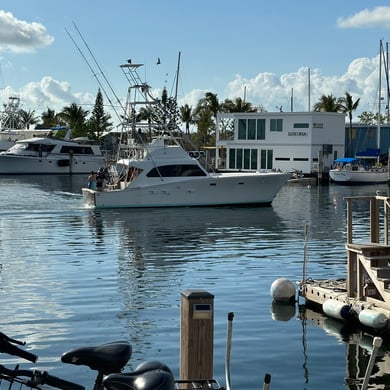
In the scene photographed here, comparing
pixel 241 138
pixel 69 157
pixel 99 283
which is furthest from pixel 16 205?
pixel 69 157

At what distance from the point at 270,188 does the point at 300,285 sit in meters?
26.5

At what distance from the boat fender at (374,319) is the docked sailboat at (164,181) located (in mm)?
26868

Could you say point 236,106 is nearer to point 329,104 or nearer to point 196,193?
point 329,104

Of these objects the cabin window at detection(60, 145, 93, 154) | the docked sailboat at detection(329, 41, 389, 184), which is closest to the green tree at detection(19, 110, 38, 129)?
the cabin window at detection(60, 145, 93, 154)

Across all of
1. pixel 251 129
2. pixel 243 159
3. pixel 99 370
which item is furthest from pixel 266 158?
pixel 99 370

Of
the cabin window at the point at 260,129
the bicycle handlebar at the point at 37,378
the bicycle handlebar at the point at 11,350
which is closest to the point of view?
the bicycle handlebar at the point at 37,378

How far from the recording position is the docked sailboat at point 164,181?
129 feet

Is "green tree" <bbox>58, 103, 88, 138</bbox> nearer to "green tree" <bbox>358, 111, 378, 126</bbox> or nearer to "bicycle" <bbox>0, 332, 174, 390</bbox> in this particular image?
"green tree" <bbox>358, 111, 378, 126</bbox>

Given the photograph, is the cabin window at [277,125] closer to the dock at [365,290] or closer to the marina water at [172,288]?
the marina water at [172,288]

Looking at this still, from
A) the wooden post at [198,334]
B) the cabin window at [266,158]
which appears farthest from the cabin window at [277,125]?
the wooden post at [198,334]

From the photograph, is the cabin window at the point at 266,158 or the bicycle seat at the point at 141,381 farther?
the cabin window at the point at 266,158

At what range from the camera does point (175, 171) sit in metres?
39.8

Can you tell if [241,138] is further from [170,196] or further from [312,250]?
[312,250]

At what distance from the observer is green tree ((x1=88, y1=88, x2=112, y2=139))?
115m
